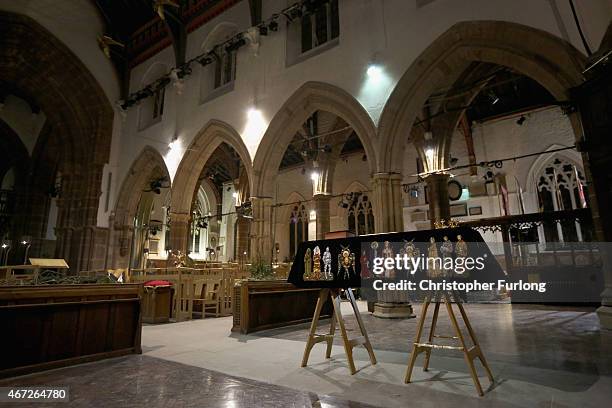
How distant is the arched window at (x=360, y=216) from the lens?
1622 centimetres

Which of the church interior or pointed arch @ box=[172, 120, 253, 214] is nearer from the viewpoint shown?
the church interior

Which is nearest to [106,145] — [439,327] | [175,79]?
→ [175,79]

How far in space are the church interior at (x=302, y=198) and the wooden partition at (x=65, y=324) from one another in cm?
2

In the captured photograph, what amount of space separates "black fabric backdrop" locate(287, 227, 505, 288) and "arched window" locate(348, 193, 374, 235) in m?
12.9

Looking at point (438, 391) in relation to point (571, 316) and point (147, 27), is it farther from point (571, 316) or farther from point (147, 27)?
point (147, 27)

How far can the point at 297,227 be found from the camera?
60.9 feet

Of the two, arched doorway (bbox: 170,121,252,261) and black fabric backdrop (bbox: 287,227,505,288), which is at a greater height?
arched doorway (bbox: 170,121,252,261)

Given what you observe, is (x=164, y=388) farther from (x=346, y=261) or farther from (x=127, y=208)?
(x=127, y=208)

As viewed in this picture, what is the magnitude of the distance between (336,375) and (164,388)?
1.37m

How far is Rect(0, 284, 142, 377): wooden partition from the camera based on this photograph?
3.09m

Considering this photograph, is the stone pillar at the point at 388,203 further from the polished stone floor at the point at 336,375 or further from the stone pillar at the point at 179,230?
the stone pillar at the point at 179,230

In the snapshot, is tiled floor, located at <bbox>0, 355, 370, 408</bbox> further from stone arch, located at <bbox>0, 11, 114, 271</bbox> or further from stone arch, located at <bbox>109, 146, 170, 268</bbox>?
stone arch, located at <bbox>0, 11, 114, 271</bbox>

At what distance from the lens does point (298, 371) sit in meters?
3.03

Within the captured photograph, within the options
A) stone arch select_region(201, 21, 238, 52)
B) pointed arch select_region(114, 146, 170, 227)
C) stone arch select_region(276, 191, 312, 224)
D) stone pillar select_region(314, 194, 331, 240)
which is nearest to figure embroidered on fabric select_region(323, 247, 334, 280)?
stone pillar select_region(314, 194, 331, 240)
